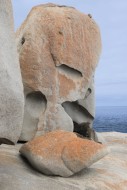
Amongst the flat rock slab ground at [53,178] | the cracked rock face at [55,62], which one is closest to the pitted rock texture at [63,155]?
the flat rock slab ground at [53,178]

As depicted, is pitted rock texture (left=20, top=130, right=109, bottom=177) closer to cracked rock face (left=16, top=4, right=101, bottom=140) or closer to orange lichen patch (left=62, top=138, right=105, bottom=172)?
orange lichen patch (left=62, top=138, right=105, bottom=172)

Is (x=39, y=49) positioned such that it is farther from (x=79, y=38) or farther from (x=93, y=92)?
(x=93, y=92)

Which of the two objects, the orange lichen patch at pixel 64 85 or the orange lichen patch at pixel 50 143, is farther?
the orange lichen patch at pixel 64 85

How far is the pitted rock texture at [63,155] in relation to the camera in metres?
6.48

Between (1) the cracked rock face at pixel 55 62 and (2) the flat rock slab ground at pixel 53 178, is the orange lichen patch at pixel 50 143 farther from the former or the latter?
(1) the cracked rock face at pixel 55 62

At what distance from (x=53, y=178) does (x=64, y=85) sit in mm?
2409

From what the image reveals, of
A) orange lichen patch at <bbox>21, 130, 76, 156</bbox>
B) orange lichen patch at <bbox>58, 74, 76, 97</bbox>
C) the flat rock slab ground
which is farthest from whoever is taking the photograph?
orange lichen patch at <bbox>58, 74, 76, 97</bbox>

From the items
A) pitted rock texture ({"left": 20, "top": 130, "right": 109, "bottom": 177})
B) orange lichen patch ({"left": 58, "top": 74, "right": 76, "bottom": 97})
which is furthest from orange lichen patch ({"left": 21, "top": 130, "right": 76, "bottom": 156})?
orange lichen patch ({"left": 58, "top": 74, "right": 76, "bottom": 97})

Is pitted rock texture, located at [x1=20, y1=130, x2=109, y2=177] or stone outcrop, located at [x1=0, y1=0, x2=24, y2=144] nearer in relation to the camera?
stone outcrop, located at [x1=0, y1=0, x2=24, y2=144]

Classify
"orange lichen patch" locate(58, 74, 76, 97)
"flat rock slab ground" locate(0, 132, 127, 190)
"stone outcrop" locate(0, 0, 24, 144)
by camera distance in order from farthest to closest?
1. "orange lichen patch" locate(58, 74, 76, 97)
2. "flat rock slab ground" locate(0, 132, 127, 190)
3. "stone outcrop" locate(0, 0, 24, 144)

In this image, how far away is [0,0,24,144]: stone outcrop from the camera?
545cm

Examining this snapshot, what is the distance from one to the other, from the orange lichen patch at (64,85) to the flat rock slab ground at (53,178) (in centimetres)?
140

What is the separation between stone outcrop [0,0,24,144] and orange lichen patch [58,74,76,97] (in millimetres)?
2497

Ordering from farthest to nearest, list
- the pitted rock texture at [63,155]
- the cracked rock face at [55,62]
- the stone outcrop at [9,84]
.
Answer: the cracked rock face at [55,62]
the pitted rock texture at [63,155]
the stone outcrop at [9,84]
